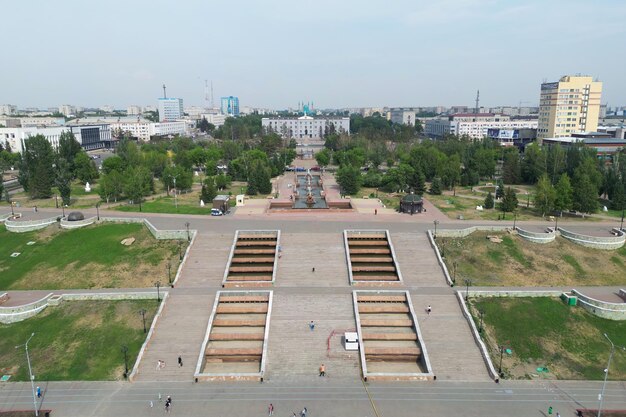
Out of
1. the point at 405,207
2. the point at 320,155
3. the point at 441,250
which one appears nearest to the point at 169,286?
the point at 441,250

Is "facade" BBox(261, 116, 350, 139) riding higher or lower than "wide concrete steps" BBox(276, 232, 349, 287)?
higher

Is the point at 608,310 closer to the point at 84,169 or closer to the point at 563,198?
the point at 563,198

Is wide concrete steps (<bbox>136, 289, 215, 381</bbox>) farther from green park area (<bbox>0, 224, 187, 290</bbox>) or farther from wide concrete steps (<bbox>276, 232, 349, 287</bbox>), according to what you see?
wide concrete steps (<bbox>276, 232, 349, 287</bbox>)

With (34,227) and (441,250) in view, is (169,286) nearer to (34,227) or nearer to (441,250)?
(34,227)

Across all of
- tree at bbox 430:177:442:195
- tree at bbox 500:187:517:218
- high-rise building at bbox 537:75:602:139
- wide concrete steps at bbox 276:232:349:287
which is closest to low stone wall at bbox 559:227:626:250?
tree at bbox 500:187:517:218

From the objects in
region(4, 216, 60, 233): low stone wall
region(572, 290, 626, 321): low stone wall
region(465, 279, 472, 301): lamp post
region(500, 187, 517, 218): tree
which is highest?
region(500, 187, 517, 218): tree

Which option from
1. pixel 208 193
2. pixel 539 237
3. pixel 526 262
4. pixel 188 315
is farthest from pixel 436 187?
pixel 188 315
